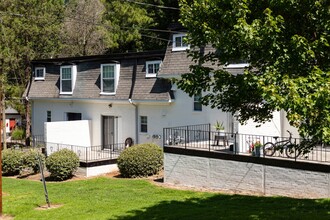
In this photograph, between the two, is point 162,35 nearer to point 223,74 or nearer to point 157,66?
point 157,66

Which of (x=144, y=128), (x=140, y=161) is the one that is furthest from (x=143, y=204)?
(x=144, y=128)

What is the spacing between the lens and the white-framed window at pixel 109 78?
24828 millimetres

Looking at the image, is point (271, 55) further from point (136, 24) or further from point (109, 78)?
point (136, 24)

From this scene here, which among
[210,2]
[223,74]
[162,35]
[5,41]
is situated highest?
[162,35]

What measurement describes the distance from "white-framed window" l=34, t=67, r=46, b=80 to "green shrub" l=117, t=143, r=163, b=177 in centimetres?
1335

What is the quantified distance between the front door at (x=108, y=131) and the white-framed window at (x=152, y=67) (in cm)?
393

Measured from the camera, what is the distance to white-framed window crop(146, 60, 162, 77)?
906 inches

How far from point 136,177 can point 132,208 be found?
19.4ft

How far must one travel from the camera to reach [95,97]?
25.6 metres

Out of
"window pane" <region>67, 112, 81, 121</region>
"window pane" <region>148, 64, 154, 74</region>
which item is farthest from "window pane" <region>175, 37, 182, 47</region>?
"window pane" <region>67, 112, 81, 121</region>

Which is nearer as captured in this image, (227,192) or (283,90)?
(283,90)

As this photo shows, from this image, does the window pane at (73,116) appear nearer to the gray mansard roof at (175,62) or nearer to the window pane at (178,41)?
the gray mansard roof at (175,62)

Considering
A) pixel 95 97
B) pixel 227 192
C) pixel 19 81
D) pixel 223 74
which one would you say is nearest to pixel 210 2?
pixel 223 74

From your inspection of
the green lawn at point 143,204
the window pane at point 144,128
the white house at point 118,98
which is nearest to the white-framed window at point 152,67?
the white house at point 118,98
